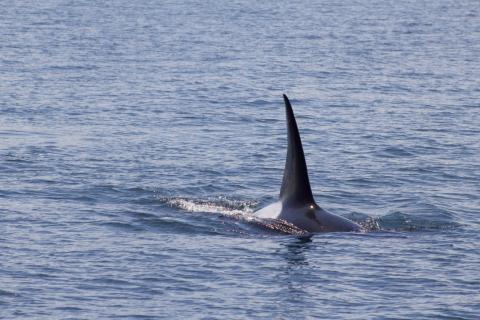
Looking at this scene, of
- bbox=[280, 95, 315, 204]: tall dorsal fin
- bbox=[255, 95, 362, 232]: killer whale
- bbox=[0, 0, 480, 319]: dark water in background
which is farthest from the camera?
bbox=[255, 95, 362, 232]: killer whale

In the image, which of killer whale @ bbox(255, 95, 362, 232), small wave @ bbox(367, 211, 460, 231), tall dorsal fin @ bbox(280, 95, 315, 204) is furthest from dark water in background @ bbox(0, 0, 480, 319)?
tall dorsal fin @ bbox(280, 95, 315, 204)

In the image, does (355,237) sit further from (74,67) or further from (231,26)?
(231,26)

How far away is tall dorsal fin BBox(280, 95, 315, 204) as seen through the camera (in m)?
23.7

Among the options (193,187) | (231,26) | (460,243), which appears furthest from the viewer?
(231,26)

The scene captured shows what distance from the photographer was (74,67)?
172 ft

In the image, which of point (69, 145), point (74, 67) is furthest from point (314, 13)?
point (69, 145)

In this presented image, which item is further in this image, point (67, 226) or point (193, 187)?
point (193, 187)

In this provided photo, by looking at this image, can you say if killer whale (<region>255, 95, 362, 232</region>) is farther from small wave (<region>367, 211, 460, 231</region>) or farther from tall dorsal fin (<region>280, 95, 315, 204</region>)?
small wave (<region>367, 211, 460, 231</region>)

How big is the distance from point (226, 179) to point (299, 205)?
576 cm

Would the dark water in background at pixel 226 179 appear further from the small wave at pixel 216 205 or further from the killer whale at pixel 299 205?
the killer whale at pixel 299 205

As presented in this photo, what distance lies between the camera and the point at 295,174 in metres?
24.0

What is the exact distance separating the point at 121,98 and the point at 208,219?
62.9 ft

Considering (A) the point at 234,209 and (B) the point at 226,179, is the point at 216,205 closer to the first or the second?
(A) the point at 234,209

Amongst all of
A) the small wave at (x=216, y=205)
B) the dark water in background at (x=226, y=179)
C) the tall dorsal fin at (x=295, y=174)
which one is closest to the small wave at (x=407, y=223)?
the dark water in background at (x=226, y=179)
